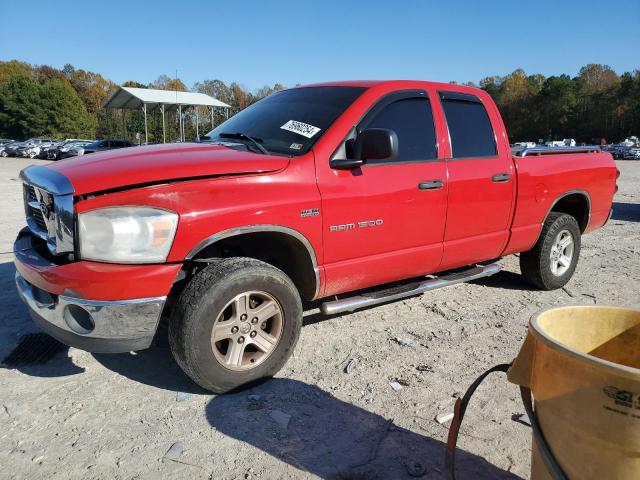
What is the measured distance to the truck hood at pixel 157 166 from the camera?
2.73 meters

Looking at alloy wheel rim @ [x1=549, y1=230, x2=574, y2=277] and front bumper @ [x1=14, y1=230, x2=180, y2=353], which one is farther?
alloy wheel rim @ [x1=549, y1=230, x2=574, y2=277]

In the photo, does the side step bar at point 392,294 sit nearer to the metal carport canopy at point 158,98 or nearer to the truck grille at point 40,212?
the truck grille at point 40,212

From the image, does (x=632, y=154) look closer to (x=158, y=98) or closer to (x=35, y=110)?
(x=158, y=98)

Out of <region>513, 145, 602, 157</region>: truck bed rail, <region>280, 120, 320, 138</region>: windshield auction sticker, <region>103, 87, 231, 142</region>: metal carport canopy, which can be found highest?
<region>103, 87, 231, 142</region>: metal carport canopy

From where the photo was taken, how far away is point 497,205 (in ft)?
14.5

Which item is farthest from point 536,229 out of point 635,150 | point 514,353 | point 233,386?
point 635,150

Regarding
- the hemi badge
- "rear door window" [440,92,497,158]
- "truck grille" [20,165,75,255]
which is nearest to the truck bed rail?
"rear door window" [440,92,497,158]

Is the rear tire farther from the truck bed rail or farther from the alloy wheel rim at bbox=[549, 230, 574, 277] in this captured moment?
the truck bed rail

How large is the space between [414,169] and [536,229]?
1.82 m

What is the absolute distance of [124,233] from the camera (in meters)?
2.66

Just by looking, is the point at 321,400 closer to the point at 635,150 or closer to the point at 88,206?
the point at 88,206

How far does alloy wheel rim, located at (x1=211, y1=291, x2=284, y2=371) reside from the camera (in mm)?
3010

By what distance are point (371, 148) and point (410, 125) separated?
0.79 metres

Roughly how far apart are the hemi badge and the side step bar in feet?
2.11
